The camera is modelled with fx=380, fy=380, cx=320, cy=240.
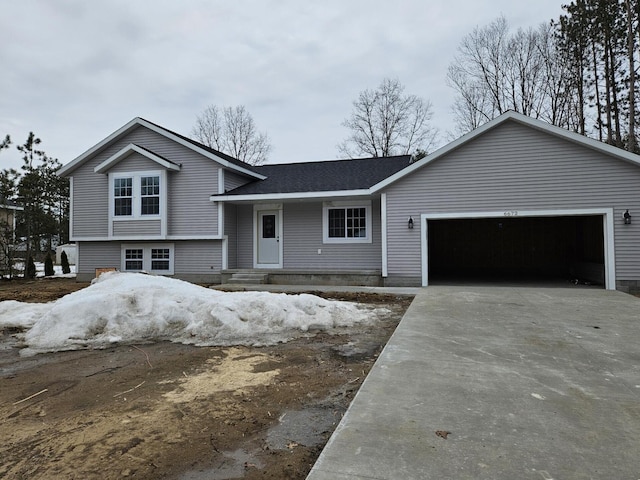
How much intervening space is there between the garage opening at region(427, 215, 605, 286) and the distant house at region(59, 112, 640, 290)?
0.05 meters

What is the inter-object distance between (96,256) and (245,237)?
5.59 m

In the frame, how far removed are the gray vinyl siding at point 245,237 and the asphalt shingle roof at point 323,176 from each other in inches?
34.7

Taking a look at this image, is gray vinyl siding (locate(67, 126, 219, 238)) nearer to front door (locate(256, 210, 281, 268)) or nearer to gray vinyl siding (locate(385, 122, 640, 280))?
front door (locate(256, 210, 281, 268))

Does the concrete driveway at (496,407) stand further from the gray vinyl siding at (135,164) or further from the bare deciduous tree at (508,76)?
the bare deciduous tree at (508,76)

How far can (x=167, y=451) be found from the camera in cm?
234

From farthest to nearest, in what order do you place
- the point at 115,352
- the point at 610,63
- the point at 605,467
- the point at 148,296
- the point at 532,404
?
the point at 610,63 < the point at 148,296 < the point at 115,352 < the point at 532,404 < the point at 605,467

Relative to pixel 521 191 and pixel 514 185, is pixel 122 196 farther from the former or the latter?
pixel 521 191

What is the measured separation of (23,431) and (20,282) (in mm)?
14760

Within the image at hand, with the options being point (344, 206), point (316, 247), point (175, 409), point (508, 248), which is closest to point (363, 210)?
point (344, 206)

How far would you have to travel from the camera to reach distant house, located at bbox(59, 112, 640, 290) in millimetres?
9867

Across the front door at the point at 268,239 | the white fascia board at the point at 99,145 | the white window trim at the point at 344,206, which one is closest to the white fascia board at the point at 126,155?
the white fascia board at the point at 99,145

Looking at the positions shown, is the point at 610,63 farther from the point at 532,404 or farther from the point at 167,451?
the point at 167,451

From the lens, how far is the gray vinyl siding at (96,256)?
13.8 metres

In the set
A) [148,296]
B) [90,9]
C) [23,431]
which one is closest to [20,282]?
[90,9]
